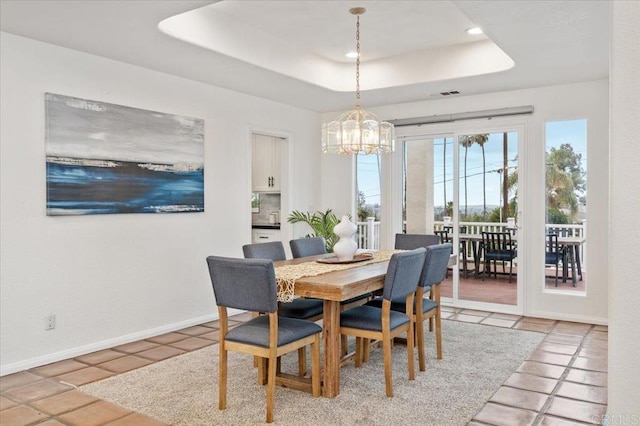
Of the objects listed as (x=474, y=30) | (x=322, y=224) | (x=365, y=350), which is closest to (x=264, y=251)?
(x=365, y=350)

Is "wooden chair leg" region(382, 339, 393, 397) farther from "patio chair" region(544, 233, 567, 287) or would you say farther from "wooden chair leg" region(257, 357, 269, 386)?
"patio chair" region(544, 233, 567, 287)

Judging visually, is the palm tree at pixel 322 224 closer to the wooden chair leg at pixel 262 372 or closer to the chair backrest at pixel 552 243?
the chair backrest at pixel 552 243

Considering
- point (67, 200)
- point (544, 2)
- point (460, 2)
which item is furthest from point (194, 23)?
point (544, 2)

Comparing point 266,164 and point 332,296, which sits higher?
point 266,164

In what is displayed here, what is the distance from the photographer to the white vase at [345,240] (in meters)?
3.87

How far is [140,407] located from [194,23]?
9.07 feet

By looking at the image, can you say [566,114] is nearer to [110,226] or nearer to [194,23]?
[194,23]

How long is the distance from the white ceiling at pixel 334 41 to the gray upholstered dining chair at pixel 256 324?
5.49ft

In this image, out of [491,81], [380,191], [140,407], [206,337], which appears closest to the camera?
[140,407]

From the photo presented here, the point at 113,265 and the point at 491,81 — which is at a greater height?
the point at 491,81

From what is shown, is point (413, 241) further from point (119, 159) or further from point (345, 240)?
point (119, 159)

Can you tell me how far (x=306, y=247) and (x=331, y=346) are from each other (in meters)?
1.51

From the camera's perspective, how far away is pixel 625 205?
1.25 meters

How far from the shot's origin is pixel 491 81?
5047mm
